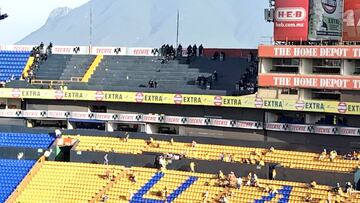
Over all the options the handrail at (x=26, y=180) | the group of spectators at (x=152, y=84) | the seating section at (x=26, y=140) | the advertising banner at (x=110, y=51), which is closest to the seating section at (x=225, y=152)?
the seating section at (x=26, y=140)

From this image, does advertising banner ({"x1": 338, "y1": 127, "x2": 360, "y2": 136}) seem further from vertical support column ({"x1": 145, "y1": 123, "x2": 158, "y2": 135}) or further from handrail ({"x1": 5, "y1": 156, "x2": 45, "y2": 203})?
handrail ({"x1": 5, "y1": 156, "x2": 45, "y2": 203})

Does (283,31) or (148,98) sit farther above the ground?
(283,31)

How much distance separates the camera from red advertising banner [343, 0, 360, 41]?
38056 millimetres

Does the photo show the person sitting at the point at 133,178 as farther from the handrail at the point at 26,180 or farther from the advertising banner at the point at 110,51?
the advertising banner at the point at 110,51

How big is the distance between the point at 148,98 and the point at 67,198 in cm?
927

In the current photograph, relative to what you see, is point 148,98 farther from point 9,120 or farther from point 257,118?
point 9,120

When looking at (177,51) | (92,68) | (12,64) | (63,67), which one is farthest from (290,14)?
(12,64)

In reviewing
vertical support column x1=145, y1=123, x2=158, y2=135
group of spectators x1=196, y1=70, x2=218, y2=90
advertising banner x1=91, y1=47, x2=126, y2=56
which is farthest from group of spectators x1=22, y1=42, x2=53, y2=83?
group of spectators x1=196, y1=70, x2=218, y2=90

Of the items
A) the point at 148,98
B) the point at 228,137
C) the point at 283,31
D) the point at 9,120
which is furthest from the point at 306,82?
the point at 9,120

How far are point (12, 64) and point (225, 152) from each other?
19.2 m

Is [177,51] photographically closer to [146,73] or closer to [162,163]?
[146,73]

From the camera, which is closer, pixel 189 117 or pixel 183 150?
pixel 183 150

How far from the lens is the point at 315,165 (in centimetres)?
3553

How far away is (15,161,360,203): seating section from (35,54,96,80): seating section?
9.97 m
